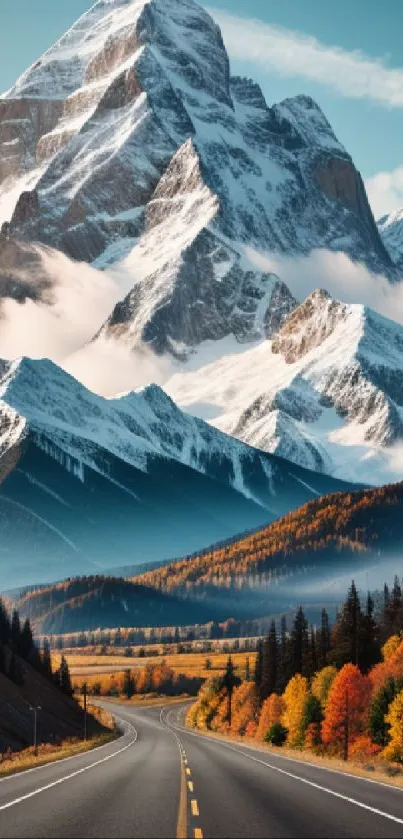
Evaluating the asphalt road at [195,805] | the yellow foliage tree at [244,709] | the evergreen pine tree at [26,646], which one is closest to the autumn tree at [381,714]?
the asphalt road at [195,805]

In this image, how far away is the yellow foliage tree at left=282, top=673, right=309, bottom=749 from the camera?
420 feet

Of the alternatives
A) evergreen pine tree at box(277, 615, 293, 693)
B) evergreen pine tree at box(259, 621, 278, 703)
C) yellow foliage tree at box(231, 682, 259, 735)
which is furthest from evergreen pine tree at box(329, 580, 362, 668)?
yellow foliage tree at box(231, 682, 259, 735)

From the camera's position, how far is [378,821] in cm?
3819

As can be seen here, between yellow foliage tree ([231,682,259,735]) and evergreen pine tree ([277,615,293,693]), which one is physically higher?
evergreen pine tree ([277,615,293,693])

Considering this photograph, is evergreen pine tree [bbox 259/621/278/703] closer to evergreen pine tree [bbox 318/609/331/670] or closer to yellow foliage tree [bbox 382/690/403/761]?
evergreen pine tree [bbox 318/609/331/670]

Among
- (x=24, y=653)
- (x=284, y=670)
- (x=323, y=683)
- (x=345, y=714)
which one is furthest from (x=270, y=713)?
(x=345, y=714)

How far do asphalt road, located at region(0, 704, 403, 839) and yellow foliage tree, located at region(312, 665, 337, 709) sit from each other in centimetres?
6772

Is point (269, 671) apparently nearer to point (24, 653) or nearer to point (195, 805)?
point (24, 653)

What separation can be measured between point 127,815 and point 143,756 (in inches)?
1887

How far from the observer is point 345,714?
11312 cm

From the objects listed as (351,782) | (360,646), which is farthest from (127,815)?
(360,646)

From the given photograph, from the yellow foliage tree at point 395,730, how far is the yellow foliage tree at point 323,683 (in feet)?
113

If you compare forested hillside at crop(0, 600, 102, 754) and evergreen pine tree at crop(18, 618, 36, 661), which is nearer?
forested hillside at crop(0, 600, 102, 754)

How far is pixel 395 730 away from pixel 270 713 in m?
66.7
